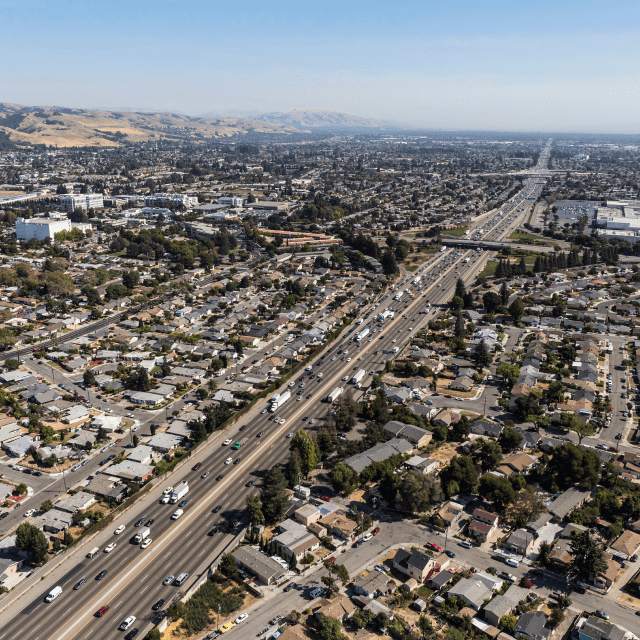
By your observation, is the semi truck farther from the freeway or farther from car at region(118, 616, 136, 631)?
car at region(118, 616, 136, 631)

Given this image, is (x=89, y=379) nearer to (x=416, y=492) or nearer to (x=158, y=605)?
(x=158, y=605)

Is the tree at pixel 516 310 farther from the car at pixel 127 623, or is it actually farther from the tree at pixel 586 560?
the car at pixel 127 623

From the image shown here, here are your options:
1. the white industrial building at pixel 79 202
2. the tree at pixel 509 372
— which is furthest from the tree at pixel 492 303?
the white industrial building at pixel 79 202

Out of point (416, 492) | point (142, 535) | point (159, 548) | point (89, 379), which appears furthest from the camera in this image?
point (89, 379)

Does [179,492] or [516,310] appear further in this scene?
[516,310]

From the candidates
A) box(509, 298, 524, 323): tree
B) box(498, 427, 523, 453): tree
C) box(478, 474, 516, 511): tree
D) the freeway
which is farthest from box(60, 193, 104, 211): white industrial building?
box(478, 474, 516, 511): tree

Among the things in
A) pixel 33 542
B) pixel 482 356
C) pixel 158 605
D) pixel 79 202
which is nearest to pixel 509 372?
pixel 482 356
